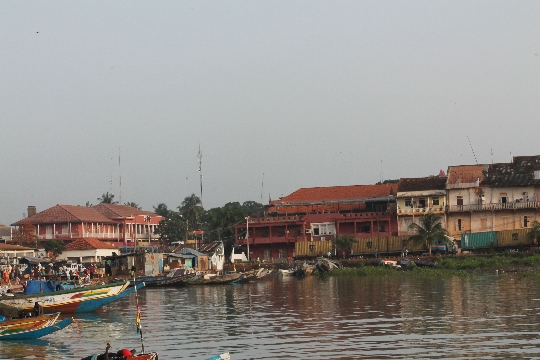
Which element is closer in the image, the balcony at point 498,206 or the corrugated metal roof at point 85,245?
the corrugated metal roof at point 85,245

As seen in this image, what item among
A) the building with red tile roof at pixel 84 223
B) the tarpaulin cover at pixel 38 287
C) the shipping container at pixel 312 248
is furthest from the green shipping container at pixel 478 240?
the tarpaulin cover at pixel 38 287

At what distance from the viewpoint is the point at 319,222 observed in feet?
238

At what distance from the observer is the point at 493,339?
21625 millimetres

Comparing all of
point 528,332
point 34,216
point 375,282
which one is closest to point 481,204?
point 375,282

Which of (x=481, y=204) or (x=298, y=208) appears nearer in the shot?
(x=481, y=204)

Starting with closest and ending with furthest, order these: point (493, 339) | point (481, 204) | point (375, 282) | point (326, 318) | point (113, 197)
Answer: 1. point (493, 339)
2. point (326, 318)
3. point (375, 282)
4. point (481, 204)
5. point (113, 197)

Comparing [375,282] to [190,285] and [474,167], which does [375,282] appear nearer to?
[190,285]

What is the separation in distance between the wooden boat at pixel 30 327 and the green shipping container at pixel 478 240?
153ft

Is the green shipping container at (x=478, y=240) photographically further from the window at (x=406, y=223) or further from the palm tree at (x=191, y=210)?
the palm tree at (x=191, y=210)

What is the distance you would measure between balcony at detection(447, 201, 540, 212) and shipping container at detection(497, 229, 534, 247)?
12.3 feet

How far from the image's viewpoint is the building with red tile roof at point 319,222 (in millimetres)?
71188

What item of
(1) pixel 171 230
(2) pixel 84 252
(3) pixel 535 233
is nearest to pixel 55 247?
(2) pixel 84 252

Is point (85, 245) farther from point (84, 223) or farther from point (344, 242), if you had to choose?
point (344, 242)

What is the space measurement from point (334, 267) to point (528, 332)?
37951mm
